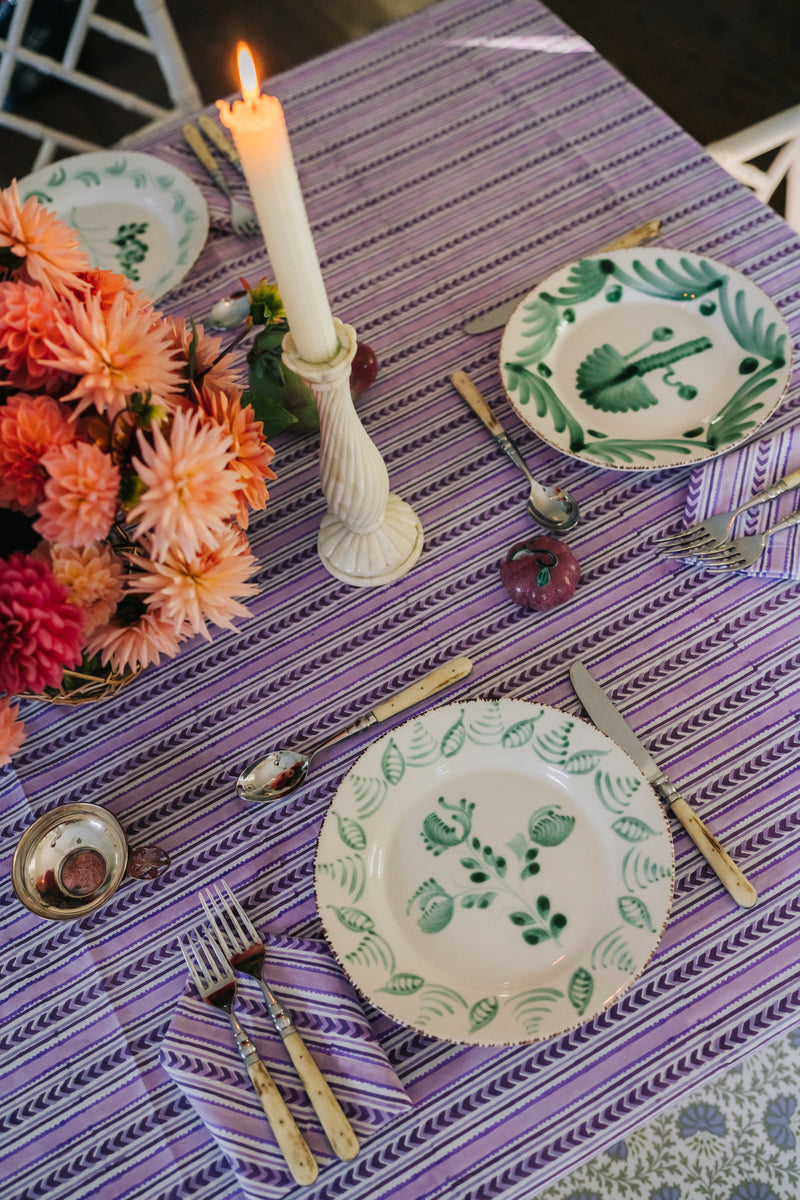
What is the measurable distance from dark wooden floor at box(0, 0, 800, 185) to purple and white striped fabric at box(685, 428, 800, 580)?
1.62 metres

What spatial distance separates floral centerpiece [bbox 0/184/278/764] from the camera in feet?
1.45

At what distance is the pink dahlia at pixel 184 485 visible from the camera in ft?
1.45

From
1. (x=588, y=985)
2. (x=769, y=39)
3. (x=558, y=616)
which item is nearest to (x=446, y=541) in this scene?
(x=558, y=616)

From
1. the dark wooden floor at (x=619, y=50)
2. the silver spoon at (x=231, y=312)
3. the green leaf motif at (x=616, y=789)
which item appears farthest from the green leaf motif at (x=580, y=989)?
the dark wooden floor at (x=619, y=50)

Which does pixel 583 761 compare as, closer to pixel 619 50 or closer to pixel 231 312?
pixel 231 312

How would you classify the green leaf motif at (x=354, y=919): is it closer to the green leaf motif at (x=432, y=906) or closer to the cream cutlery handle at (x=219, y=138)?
the green leaf motif at (x=432, y=906)

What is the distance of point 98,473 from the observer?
1.46 feet

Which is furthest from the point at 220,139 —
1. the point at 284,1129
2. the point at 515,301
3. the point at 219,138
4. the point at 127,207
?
the point at 284,1129

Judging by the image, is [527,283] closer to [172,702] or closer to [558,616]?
[558,616]

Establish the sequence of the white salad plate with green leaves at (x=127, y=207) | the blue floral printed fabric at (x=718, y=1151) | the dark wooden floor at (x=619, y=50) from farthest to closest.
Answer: the dark wooden floor at (x=619, y=50), the blue floral printed fabric at (x=718, y=1151), the white salad plate with green leaves at (x=127, y=207)

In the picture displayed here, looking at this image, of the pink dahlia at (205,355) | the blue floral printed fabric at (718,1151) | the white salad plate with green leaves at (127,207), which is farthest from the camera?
the blue floral printed fabric at (718,1151)

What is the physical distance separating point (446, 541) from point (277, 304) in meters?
0.25

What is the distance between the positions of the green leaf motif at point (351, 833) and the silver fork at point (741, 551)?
0.35 meters

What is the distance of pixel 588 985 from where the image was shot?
1.77ft
